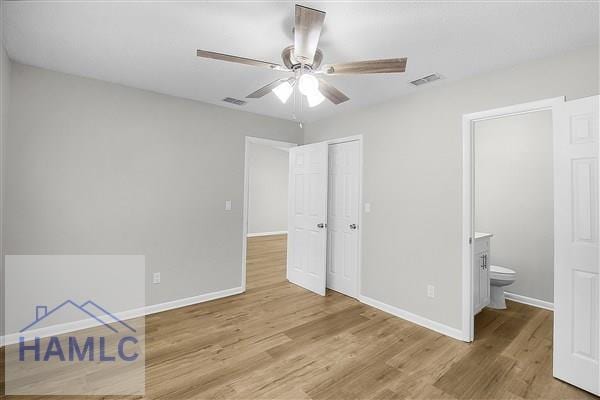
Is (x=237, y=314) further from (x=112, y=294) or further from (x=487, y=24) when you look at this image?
(x=487, y=24)

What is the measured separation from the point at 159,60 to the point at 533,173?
4.45 meters

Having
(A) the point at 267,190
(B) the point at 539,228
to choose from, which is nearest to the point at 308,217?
(B) the point at 539,228

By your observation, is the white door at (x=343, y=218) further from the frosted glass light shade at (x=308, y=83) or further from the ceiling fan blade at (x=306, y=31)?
the ceiling fan blade at (x=306, y=31)

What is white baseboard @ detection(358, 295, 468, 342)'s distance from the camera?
2756mm

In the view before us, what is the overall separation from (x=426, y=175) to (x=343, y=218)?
4.36ft

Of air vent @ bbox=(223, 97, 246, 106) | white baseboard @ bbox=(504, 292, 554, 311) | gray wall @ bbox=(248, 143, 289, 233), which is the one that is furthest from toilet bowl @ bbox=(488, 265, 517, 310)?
gray wall @ bbox=(248, 143, 289, 233)

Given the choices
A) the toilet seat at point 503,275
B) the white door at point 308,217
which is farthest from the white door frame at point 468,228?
the white door at point 308,217

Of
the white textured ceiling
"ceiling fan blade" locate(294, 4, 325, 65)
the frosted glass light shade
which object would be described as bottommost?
the frosted glass light shade

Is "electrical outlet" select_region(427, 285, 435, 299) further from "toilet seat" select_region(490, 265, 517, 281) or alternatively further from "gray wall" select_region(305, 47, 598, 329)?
"toilet seat" select_region(490, 265, 517, 281)

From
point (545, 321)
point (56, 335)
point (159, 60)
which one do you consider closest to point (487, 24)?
point (159, 60)

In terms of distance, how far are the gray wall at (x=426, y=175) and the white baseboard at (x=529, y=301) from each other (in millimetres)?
1629

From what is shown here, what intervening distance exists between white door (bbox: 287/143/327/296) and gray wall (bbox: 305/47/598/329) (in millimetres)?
588

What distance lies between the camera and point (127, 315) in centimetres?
308

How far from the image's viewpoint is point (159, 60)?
8.08 ft
